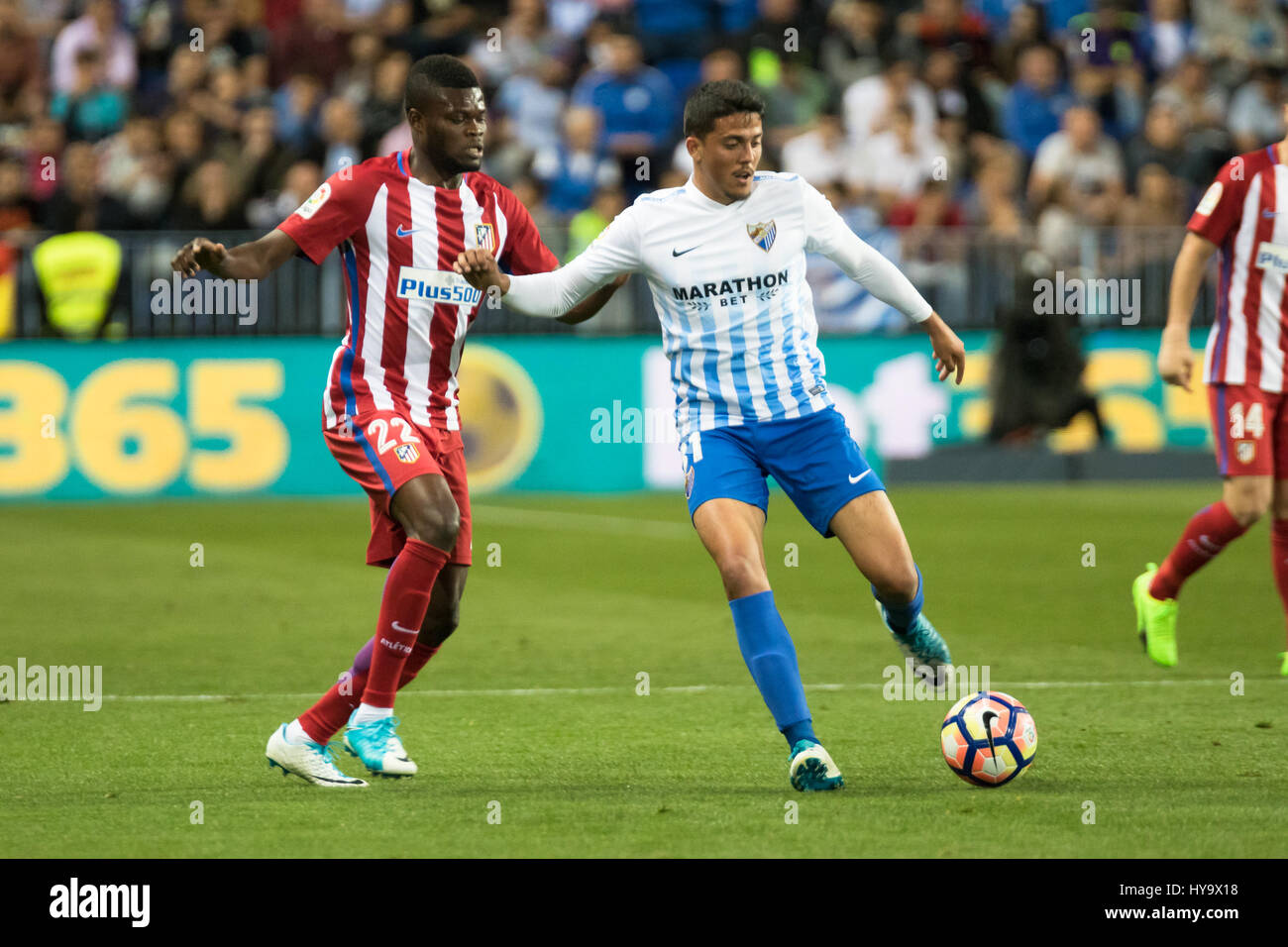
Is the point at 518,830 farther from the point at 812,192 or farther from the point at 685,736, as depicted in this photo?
the point at 812,192

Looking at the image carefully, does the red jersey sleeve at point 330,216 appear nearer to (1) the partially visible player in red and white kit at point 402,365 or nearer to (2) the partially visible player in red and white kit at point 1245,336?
(1) the partially visible player in red and white kit at point 402,365

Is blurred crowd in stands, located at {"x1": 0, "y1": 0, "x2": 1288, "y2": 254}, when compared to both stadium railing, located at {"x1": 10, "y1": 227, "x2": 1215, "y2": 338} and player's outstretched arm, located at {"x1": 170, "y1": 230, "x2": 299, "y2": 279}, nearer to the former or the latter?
stadium railing, located at {"x1": 10, "y1": 227, "x2": 1215, "y2": 338}

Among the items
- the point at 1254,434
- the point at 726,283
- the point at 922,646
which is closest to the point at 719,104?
the point at 726,283

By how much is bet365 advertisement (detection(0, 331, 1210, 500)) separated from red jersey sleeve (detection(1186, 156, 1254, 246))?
8.47 m

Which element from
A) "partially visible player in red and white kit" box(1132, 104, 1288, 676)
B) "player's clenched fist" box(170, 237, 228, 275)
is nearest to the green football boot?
"partially visible player in red and white kit" box(1132, 104, 1288, 676)

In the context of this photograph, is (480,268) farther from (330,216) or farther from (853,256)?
(853,256)

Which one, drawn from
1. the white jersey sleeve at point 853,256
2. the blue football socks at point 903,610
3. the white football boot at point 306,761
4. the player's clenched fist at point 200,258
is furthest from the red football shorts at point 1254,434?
the player's clenched fist at point 200,258

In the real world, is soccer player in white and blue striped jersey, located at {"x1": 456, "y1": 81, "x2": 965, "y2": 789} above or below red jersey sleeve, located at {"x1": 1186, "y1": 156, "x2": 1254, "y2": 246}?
below

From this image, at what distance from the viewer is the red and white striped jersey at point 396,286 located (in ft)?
21.6

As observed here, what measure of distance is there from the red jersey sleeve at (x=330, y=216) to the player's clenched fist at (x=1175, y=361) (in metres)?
3.43

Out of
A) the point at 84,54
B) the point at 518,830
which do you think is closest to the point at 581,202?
the point at 84,54

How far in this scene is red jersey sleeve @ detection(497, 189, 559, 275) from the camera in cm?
690

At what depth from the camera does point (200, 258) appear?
616 centimetres

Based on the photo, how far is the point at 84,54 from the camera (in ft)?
63.2
